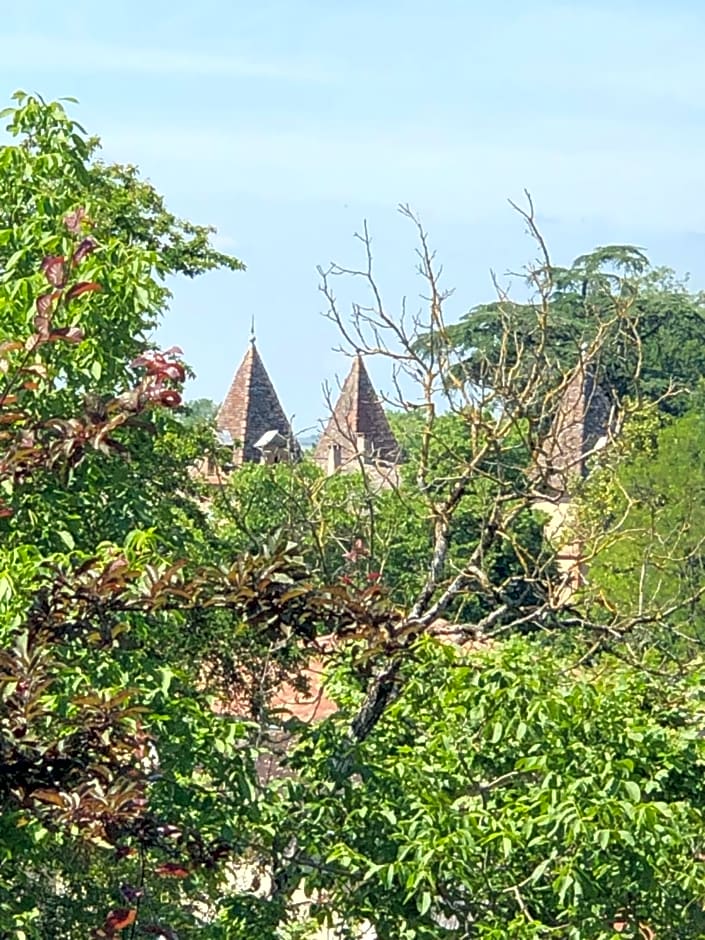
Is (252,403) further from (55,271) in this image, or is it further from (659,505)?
(55,271)

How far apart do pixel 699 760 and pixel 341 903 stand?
1900 mm

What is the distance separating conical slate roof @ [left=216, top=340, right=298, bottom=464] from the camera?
156ft

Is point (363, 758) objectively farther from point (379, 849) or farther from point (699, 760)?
point (699, 760)

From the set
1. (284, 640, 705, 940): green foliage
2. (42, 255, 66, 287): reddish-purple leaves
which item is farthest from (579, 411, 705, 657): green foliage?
(42, 255, 66, 287): reddish-purple leaves

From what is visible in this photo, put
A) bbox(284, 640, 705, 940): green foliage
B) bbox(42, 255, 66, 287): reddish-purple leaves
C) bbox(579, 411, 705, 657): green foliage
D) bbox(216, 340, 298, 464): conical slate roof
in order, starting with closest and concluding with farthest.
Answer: bbox(42, 255, 66, 287): reddish-purple leaves, bbox(284, 640, 705, 940): green foliage, bbox(579, 411, 705, 657): green foliage, bbox(216, 340, 298, 464): conical slate roof

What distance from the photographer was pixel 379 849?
6992 millimetres

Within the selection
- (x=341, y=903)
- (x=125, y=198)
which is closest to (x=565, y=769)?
(x=341, y=903)

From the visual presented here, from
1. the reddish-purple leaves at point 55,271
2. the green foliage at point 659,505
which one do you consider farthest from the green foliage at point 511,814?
the green foliage at point 659,505

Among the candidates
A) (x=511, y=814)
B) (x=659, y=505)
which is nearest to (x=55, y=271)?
(x=511, y=814)

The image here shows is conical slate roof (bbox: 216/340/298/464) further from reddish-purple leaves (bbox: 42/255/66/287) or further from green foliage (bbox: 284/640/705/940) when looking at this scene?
reddish-purple leaves (bbox: 42/255/66/287)

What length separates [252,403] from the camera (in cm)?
4778

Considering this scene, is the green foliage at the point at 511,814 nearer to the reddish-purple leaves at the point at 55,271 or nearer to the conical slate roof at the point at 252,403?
the reddish-purple leaves at the point at 55,271

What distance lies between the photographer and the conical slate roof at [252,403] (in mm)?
47531

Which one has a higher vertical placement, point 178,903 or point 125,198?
point 125,198
